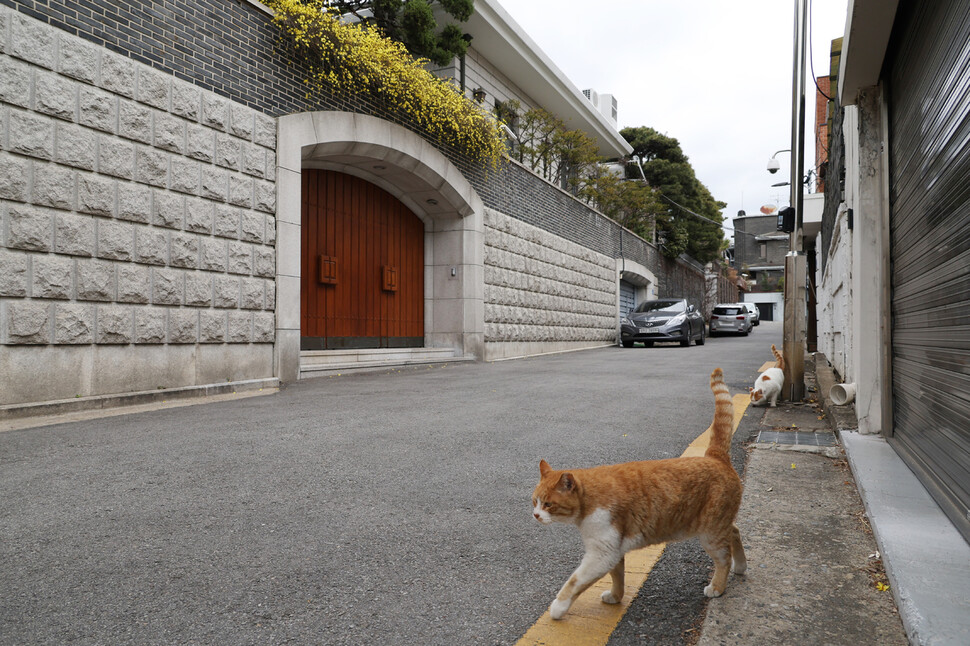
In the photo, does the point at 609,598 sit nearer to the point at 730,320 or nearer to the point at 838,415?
the point at 838,415

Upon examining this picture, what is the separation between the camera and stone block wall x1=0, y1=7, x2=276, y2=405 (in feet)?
21.4

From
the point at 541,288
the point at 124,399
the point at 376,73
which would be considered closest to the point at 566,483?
the point at 124,399

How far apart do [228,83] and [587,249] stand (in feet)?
50.2

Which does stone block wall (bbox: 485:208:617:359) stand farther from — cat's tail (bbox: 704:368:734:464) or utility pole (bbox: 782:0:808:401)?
cat's tail (bbox: 704:368:734:464)

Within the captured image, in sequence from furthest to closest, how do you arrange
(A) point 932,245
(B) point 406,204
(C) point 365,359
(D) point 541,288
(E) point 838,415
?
(D) point 541,288 < (B) point 406,204 < (C) point 365,359 < (E) point 838,415 < (A) point 932,245

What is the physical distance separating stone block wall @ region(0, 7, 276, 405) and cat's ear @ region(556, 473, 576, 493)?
649 centimetres

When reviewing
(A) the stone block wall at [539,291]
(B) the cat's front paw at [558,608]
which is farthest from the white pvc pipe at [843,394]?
(A) the stone block wall at [539,291]

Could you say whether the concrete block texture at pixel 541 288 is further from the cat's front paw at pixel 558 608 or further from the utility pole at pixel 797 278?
the cat's front paw at pixel 558 608

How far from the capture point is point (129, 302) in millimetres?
7586

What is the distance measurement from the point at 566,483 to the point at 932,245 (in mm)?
2582

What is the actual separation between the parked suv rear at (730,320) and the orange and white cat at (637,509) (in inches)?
1188

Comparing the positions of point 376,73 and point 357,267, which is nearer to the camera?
point 376,73

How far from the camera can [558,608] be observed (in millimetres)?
2184

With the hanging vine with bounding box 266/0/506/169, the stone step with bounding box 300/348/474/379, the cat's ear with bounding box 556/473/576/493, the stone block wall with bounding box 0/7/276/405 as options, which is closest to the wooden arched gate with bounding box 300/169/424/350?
the stone step with bounding box 300/348/474/379
